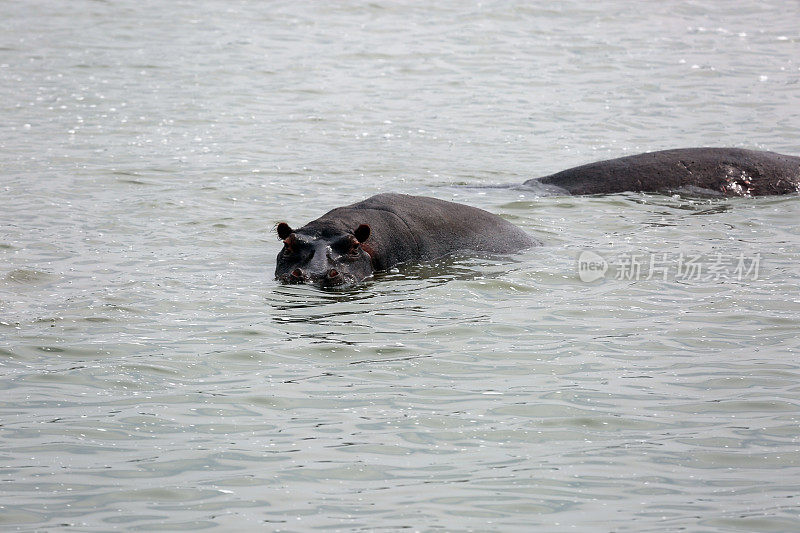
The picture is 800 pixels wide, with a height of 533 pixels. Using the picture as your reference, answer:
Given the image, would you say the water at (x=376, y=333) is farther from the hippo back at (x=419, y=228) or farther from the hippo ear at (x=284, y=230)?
the hippo ear at (x=284, y=230)

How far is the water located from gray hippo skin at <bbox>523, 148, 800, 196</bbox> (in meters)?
0.28

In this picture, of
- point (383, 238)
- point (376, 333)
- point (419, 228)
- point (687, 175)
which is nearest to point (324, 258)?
point (383, 238)

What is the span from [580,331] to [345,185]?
231 inches

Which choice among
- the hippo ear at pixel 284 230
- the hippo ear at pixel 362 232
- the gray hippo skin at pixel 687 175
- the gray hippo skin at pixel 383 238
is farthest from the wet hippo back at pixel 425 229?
the gray hippo skin at pixel 687 175

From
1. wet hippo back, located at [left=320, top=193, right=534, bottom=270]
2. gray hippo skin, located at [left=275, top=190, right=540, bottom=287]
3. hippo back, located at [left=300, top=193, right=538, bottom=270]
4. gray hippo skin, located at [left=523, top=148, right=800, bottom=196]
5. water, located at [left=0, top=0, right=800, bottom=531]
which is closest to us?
water, located at [left=0, top=0, right=800, bottom=531]

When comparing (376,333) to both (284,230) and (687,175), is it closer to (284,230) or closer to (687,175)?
(284,230)

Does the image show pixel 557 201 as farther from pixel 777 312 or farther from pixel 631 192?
pixel 777 312

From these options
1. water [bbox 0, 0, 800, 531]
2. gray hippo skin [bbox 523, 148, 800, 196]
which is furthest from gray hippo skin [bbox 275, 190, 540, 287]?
gray hippo skin [bbox 523, 148, 800, 196]

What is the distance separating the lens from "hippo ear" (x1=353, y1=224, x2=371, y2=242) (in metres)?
8.99

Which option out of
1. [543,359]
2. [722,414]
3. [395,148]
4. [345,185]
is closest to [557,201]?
[345,185]

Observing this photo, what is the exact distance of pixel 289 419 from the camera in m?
6.09

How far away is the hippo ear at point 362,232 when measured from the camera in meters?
8.99

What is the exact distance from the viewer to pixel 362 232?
29.7ft

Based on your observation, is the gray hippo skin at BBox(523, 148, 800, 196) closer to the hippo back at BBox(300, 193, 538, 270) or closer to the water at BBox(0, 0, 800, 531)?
the water at BBox(0, 0, 800, 531)
